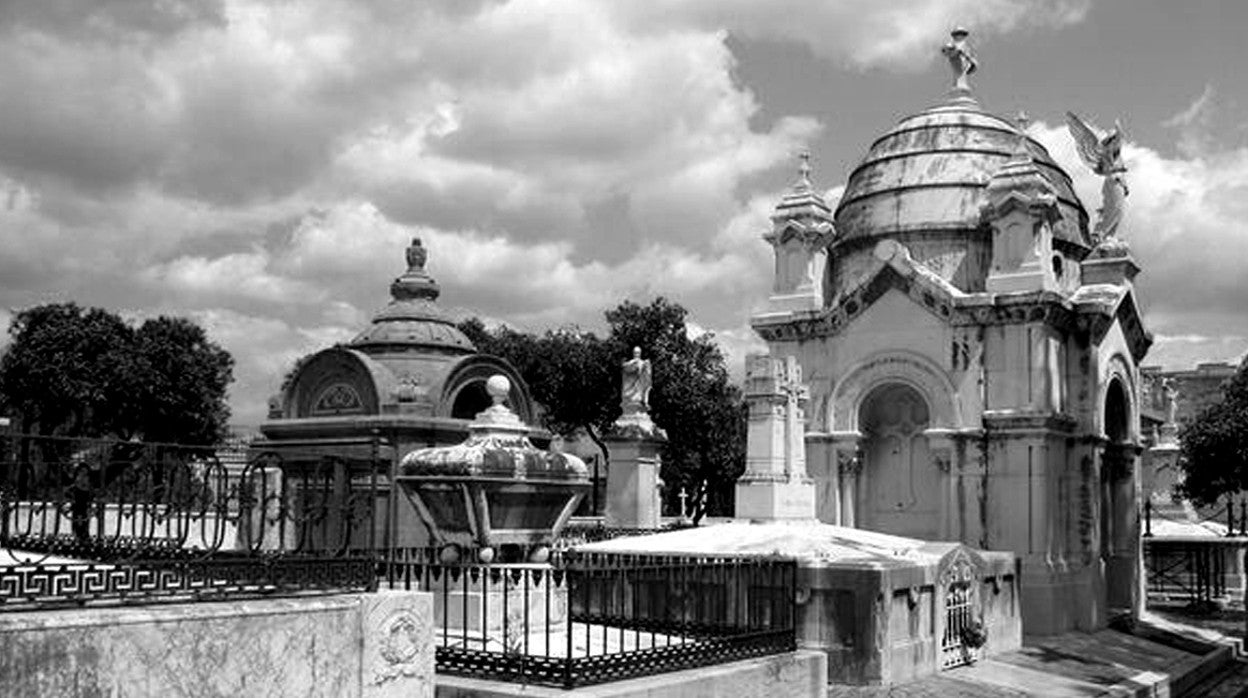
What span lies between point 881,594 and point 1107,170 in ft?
47.6

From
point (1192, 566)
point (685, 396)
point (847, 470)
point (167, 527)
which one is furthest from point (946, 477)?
point (685, 396)

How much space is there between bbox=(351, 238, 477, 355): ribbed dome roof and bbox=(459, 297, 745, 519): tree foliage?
2412 cm

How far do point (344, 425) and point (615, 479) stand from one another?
6.17m

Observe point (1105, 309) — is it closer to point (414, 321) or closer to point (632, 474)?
point (632, 474)

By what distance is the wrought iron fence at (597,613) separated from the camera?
10.1 metres

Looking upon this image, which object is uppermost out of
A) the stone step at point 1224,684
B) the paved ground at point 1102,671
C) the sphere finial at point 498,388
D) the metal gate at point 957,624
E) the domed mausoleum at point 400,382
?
the domed mausoleum at point 400,382

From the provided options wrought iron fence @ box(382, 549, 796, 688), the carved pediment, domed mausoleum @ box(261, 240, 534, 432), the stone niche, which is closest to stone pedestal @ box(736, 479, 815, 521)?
the stone niche

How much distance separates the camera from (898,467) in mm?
24094

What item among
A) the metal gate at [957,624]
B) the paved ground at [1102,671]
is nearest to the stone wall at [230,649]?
the paved ground at [1102,671]

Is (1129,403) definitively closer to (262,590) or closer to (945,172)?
(945,172)

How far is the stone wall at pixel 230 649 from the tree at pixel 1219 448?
40466 mm

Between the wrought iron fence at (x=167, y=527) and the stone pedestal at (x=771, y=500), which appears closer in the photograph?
the wrought iron fence at (x=167, y=527)

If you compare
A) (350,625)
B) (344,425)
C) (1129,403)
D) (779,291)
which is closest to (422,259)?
(344,425)

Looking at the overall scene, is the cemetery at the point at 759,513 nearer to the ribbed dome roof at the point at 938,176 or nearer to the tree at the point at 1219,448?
the ribbed dome roof at the point at 938,176
